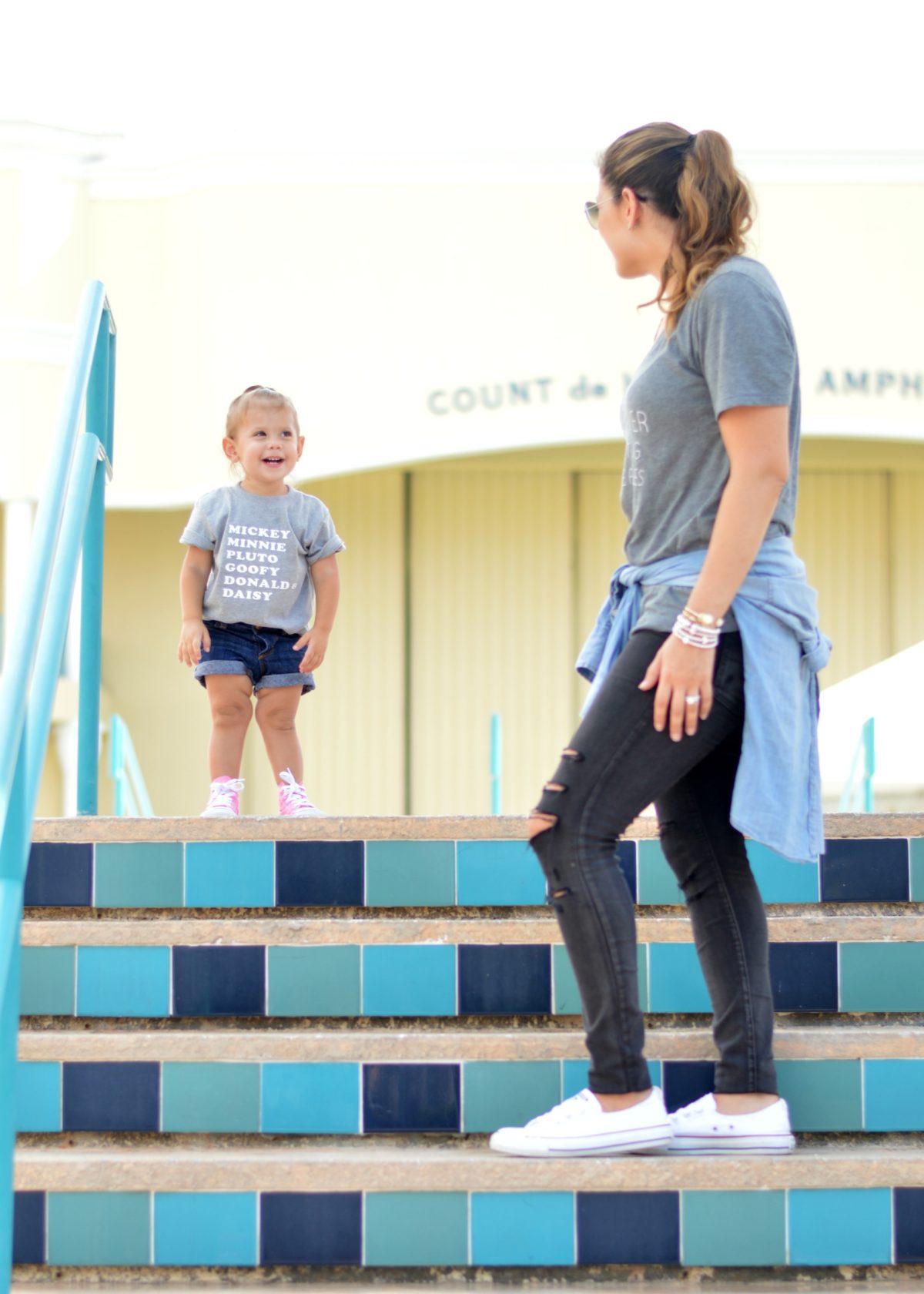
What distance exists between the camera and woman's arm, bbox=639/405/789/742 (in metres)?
1.94

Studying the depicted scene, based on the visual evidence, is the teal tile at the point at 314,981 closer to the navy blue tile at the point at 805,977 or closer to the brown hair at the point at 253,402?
the navy blue tile at the point at 805,977

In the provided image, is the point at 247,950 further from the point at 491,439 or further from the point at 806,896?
the point at 491,439

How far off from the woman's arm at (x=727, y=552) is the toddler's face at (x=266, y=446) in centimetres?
163

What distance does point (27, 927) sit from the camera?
239 cm

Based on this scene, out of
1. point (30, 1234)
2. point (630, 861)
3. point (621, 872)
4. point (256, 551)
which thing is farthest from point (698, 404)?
point (256, 551)

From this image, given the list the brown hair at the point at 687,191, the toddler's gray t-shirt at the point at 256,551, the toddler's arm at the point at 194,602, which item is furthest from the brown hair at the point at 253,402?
the brown hair at the point at 687,191

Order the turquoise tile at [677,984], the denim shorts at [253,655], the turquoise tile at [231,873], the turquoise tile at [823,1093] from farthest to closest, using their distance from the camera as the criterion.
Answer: the denim shorts at [253,655], the turquoise tile at [231,873], the turquoise tile at [677,984], the turquoise tile at [823,1093]

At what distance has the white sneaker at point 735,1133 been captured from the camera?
2.08m

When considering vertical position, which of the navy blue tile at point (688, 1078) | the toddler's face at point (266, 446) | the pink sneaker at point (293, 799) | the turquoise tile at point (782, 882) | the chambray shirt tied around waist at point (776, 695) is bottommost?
the navy blue tile at point (688, 1078)

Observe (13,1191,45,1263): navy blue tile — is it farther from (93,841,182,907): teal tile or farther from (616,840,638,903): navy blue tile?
(616,840,638,903): navy blue tile

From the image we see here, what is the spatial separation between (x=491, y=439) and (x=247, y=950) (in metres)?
7.90

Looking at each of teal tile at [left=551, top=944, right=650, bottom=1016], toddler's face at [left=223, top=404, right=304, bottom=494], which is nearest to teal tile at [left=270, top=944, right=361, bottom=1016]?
teal tile at [left=551, top=944, right=650, bottom=1016]

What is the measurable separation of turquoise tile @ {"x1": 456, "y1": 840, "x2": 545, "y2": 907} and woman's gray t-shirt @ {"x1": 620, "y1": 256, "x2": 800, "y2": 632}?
0.58m

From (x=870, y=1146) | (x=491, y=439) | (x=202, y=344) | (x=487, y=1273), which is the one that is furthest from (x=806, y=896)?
(x=202, y=344)
